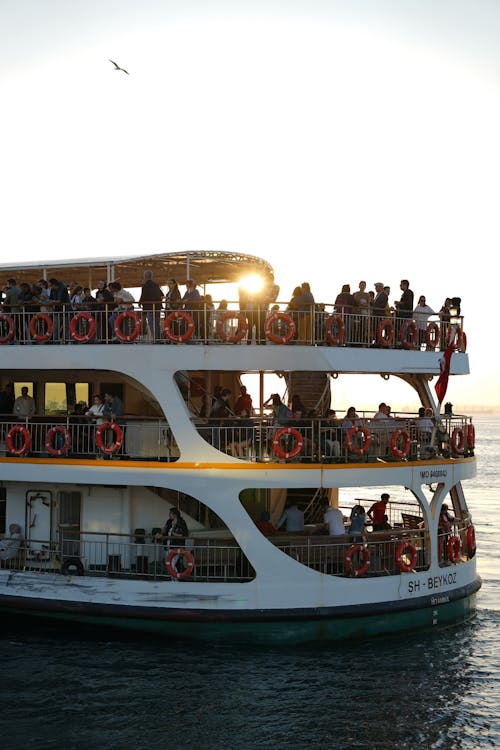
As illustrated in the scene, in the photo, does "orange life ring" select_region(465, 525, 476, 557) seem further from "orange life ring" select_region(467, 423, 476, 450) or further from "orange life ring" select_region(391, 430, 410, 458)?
"orange life ring" select_region(391, 430, 410, 458)

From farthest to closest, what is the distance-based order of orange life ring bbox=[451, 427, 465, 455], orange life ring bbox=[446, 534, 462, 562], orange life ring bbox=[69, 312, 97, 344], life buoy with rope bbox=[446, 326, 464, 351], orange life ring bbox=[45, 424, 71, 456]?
life buoy with rope bbox=[446, 326, 464, 351], orange life ring bbox=[451, 427, 465, 455], orange life ring bbox=[446, 534, 462, 562], orange life ring bbox=[69, 312, 97, 344], orange life ring bbox=[45, 424, 71, 456]

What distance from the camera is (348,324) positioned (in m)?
20.2

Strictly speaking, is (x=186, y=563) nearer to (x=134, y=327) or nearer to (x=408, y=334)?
(x=134, y=327)

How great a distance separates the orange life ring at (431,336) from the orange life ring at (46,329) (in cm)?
802

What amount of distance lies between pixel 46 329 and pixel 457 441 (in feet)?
29.7

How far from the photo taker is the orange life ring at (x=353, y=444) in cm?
1928

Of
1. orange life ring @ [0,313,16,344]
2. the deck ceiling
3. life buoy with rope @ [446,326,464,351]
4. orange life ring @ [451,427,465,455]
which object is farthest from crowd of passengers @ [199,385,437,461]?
orange life ring @ [0,313,16,344]

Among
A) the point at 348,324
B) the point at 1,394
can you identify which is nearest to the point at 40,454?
the point at 1,394

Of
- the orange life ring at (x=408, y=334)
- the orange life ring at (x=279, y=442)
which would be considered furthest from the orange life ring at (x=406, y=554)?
the orange life ring at (x=408, y=334)

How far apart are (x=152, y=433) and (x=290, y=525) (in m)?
3.57

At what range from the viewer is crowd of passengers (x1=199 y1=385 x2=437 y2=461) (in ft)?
63.6

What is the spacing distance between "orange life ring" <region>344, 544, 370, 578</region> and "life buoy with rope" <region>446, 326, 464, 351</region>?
528cm

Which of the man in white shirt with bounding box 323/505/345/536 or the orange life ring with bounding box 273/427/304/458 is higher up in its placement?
the orange life ring with bounding box 273/427/304/458

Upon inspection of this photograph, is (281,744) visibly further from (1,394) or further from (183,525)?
(1,394)
